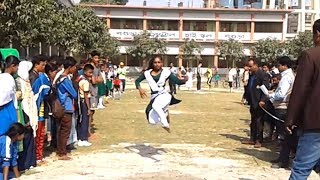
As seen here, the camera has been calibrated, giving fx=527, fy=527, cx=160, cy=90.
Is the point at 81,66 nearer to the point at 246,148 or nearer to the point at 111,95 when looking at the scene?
the point at 246,148

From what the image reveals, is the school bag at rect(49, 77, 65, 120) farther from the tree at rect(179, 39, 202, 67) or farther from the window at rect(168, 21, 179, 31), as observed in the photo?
the window at rect(168, 21, 179, 31)

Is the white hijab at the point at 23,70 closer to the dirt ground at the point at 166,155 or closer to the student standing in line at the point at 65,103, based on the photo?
the student standing in line at the point at 65,103

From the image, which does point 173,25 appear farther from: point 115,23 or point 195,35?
point 115,23

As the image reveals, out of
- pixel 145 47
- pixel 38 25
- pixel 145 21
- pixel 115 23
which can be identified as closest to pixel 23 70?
pixel 38 25

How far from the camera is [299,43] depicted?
5534cm

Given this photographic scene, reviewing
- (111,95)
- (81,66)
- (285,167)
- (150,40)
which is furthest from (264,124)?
(150,40)

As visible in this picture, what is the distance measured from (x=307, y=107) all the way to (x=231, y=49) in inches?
2060

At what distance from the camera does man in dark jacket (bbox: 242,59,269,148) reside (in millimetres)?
10375

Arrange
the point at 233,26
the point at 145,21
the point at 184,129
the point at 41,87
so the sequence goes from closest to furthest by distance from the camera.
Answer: the point at 41,87 → the point at 184,129 → the point at 145,21 → the point at 233,26

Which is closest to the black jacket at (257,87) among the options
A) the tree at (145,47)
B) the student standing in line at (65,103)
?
the student standing in line at (65,103)

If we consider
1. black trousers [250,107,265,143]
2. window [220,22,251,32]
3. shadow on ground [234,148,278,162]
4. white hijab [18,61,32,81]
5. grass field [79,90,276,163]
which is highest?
window [220,22,251,32]

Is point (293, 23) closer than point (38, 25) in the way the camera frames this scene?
No

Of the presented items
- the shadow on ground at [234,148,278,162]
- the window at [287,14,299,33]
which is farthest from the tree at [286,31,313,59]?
the shadow on ground at [234,148,278,162]

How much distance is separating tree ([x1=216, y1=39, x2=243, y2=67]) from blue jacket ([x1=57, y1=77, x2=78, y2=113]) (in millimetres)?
48959
